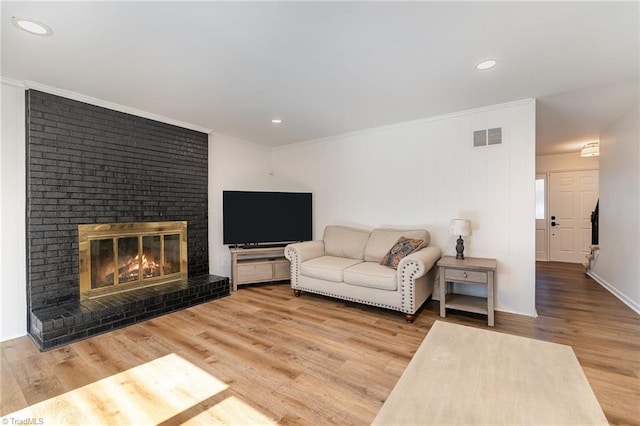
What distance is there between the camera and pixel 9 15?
172 cm

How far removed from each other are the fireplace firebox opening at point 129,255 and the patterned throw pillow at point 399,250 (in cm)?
275

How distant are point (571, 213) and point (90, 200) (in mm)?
8429

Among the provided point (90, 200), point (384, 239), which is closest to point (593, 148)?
point (384, 239)

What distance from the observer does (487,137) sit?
130 inches

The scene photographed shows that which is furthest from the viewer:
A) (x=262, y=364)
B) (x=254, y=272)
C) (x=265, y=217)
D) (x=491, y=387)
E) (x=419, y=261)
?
(x=265, y=217)

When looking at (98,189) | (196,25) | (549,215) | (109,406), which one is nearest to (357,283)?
(109,406)

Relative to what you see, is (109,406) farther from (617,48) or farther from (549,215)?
(549,215)

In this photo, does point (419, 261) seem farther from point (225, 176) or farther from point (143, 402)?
point (225, 176)

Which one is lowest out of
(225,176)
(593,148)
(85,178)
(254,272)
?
(254,272)

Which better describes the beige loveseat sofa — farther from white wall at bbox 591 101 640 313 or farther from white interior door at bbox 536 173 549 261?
white interior door at bbox 536 173 549 261

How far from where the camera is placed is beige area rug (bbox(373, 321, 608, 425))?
1.03 metres

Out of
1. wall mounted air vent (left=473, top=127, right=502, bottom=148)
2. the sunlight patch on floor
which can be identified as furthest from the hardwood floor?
wall mounted air vent (left=473, top=127, right=502, bottom=148)

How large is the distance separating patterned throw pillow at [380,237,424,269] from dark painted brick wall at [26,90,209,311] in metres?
2.70

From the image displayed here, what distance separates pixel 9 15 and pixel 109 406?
2453 mm
